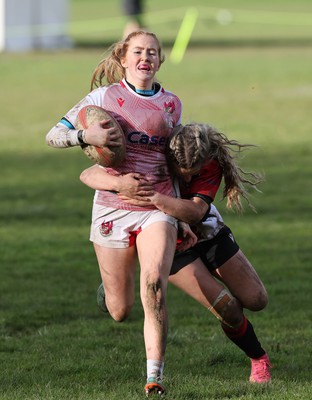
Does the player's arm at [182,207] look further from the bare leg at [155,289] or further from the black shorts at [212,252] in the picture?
the black shorts at [212,252]

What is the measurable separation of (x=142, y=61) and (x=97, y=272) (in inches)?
183

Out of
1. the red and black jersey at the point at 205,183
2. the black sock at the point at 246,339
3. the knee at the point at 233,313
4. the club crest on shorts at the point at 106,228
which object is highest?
the red and black jersey at the point at 205,183

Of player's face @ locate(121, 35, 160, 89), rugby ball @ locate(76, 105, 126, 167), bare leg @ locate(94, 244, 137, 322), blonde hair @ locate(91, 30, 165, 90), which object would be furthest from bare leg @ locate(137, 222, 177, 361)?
blonde hair @ locate(91, 30, 165, 90)

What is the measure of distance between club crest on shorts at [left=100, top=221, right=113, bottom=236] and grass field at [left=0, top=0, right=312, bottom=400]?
0.91m

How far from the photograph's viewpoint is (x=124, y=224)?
6836 millimetres

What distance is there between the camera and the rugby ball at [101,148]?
21.9 ft

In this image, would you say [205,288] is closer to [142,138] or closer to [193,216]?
[193,216]

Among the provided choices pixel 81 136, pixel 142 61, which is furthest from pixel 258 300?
pixel 142 61

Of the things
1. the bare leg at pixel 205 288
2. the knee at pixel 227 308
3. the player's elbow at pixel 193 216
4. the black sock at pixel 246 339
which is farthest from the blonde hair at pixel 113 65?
the black sock at pixel 246 339

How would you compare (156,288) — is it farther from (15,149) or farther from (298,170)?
(15,149)

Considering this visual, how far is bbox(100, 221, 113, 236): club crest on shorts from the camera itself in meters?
6.86

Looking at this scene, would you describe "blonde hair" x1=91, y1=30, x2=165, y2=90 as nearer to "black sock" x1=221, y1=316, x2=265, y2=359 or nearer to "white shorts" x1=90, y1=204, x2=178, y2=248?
"white shorts" x1=90, y1=204, x2=178, y2=248

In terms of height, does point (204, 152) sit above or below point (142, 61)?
below

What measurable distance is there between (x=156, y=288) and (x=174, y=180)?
79 centimetres
